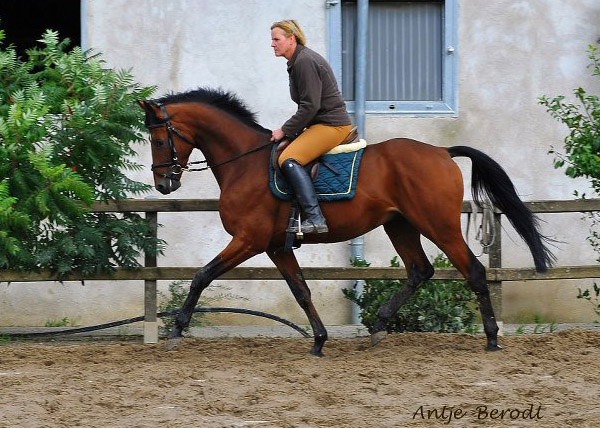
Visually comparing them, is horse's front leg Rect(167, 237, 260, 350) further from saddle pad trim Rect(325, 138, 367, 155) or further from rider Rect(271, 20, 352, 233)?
saddle pad trim Rect(325, 138, 367, 155)

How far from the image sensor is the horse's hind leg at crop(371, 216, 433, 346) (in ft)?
27.2

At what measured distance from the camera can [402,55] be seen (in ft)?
35.2

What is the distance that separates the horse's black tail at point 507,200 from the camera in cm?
807

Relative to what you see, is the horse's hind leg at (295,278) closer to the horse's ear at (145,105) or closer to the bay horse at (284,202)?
the bay horse at (284,202)

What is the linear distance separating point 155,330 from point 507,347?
3.06 m

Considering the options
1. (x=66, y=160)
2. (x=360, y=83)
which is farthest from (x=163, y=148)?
(x=360, y=83)

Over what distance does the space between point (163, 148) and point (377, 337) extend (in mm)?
2340

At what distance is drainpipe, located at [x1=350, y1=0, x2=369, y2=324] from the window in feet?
0.63

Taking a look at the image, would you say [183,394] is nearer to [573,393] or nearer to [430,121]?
[573,393]

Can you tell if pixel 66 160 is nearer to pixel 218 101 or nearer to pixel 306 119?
pixel 218 101

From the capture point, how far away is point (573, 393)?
6340 mm

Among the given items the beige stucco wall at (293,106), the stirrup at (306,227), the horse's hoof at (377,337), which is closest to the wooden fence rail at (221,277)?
the horse's hoof at (377,337)

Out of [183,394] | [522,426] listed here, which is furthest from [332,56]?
[522,426]

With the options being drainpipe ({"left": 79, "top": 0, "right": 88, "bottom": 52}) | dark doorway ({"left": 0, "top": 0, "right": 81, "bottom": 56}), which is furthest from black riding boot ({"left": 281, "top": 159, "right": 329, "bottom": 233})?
dark doorway ({"left": 0, "top": 0, "right": 81, "bottom": 56})
